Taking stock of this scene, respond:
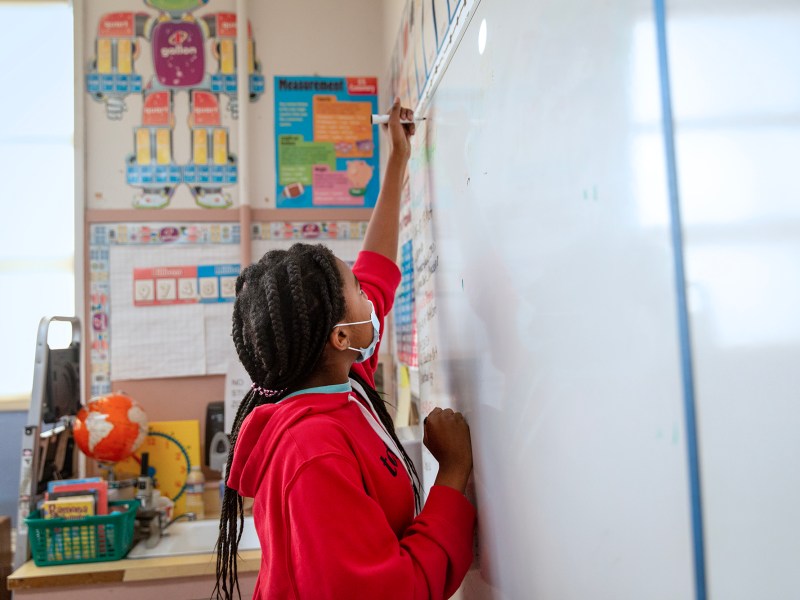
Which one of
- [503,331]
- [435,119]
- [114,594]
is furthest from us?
[114,594]

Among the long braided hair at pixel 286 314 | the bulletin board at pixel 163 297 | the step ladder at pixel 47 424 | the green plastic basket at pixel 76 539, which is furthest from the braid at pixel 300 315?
the bulletin board at pixel 163 297

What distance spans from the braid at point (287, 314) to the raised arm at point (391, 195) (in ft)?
0.99

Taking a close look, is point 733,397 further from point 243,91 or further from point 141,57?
point 141,57

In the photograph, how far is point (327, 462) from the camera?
2.29ft

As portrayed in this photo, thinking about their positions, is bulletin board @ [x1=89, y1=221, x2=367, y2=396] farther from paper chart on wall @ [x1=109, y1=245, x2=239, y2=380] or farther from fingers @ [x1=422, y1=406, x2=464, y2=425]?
fingers @ [x1=422, y1=406, x2=464, y2=425]

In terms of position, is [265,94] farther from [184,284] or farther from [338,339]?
[338,339]

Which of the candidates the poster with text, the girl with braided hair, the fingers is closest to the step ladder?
the poster with text

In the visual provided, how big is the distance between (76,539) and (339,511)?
144 centimetres

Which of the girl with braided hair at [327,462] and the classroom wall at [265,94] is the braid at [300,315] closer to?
the girl with braided hair at [327,462]

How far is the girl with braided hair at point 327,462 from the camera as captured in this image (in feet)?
2.20

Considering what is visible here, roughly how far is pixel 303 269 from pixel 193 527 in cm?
161

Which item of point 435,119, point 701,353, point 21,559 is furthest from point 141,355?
point 701,353

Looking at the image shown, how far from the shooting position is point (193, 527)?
2.14 metres

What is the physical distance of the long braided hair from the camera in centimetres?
81
